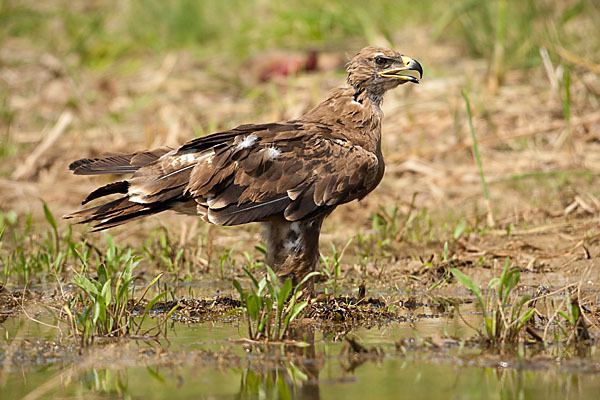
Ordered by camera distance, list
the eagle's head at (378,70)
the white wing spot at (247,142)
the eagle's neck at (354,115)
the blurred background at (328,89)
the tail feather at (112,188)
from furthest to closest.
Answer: the blurred background at (328,89), the eagle's head at (378,70), the eagle's neck at (354,115), the white wing spot at (247,142), the tail feather at (112,188)

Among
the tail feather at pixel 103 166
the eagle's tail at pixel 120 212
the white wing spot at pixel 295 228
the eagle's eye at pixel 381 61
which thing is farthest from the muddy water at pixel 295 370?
the eagle's eye at pixel 381 61

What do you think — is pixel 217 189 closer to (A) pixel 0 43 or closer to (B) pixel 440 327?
(B) pixel 440 327

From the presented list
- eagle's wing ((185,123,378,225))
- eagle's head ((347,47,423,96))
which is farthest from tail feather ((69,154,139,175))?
eagle's head ((347,47,423,96))

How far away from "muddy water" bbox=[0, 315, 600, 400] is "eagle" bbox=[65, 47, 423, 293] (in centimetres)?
91

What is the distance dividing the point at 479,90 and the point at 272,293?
224 inches

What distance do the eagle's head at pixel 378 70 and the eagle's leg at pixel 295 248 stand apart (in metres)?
1.11

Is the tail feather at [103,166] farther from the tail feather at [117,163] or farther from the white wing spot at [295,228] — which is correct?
the white wing spot at [295,228]

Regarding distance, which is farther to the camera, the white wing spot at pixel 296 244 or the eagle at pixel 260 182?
the white wing spot at pixel 296 244

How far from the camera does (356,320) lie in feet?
15.5

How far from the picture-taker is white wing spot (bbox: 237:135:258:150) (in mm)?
5191

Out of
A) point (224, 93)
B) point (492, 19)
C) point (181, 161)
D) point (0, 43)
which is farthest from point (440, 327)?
point (0, 43)

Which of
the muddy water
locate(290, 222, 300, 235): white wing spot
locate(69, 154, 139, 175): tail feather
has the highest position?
locate(69, 154, 139, 175): tail feather

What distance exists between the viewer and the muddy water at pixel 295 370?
3.43 meters

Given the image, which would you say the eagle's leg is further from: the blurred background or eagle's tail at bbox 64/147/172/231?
the blurred background
